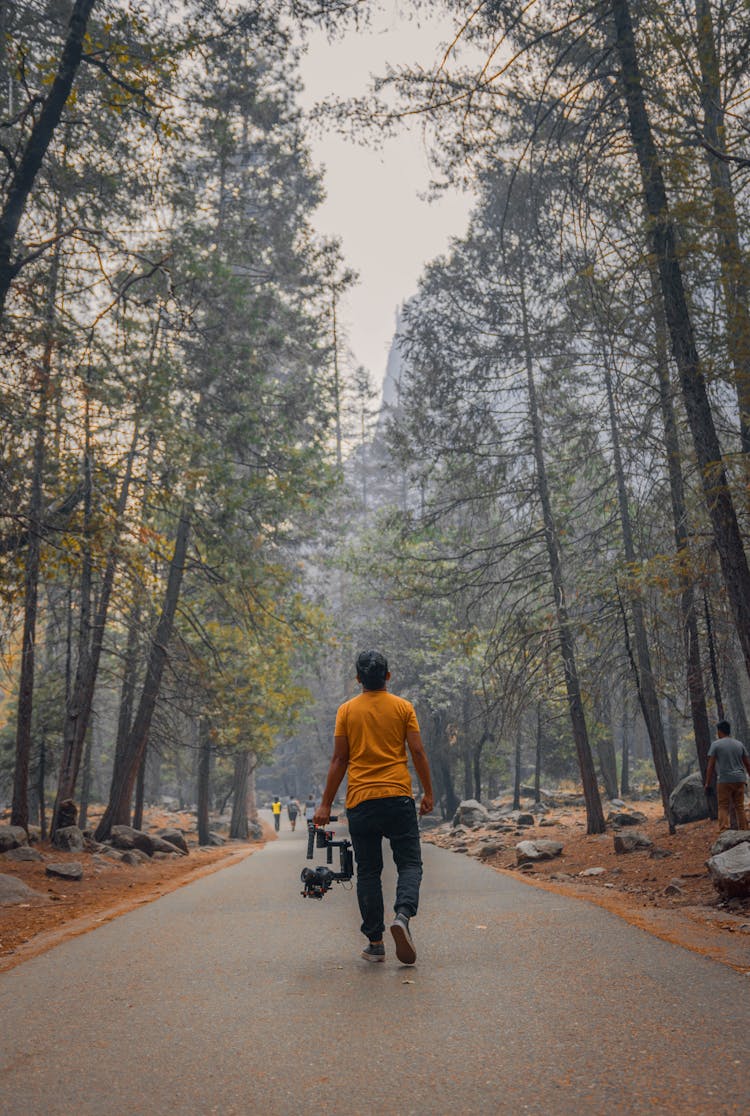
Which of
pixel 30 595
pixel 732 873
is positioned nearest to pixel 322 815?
pixel 732 873

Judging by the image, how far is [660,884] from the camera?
29.1 ft

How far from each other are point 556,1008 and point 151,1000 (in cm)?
207

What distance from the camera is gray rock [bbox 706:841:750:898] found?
6812mm

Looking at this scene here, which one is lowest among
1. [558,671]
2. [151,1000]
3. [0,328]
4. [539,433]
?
[151,1000]

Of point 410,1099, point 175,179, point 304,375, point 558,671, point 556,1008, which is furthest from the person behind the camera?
point 304,375

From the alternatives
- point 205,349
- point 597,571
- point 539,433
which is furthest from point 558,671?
point 205,349

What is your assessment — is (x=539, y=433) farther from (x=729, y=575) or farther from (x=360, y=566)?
(x=360, y=566)

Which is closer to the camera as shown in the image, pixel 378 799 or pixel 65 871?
pixel 378 799

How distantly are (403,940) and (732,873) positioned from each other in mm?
3827

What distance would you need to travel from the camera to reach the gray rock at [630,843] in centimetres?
1172

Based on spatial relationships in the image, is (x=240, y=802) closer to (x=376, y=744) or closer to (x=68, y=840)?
(x=68, y=840)

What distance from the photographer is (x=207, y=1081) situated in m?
2.95

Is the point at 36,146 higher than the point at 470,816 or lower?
higher

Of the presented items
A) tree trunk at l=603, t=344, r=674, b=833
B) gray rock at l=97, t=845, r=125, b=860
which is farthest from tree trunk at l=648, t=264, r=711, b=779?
gray rock at l=97, t=845, r=125, b=860
